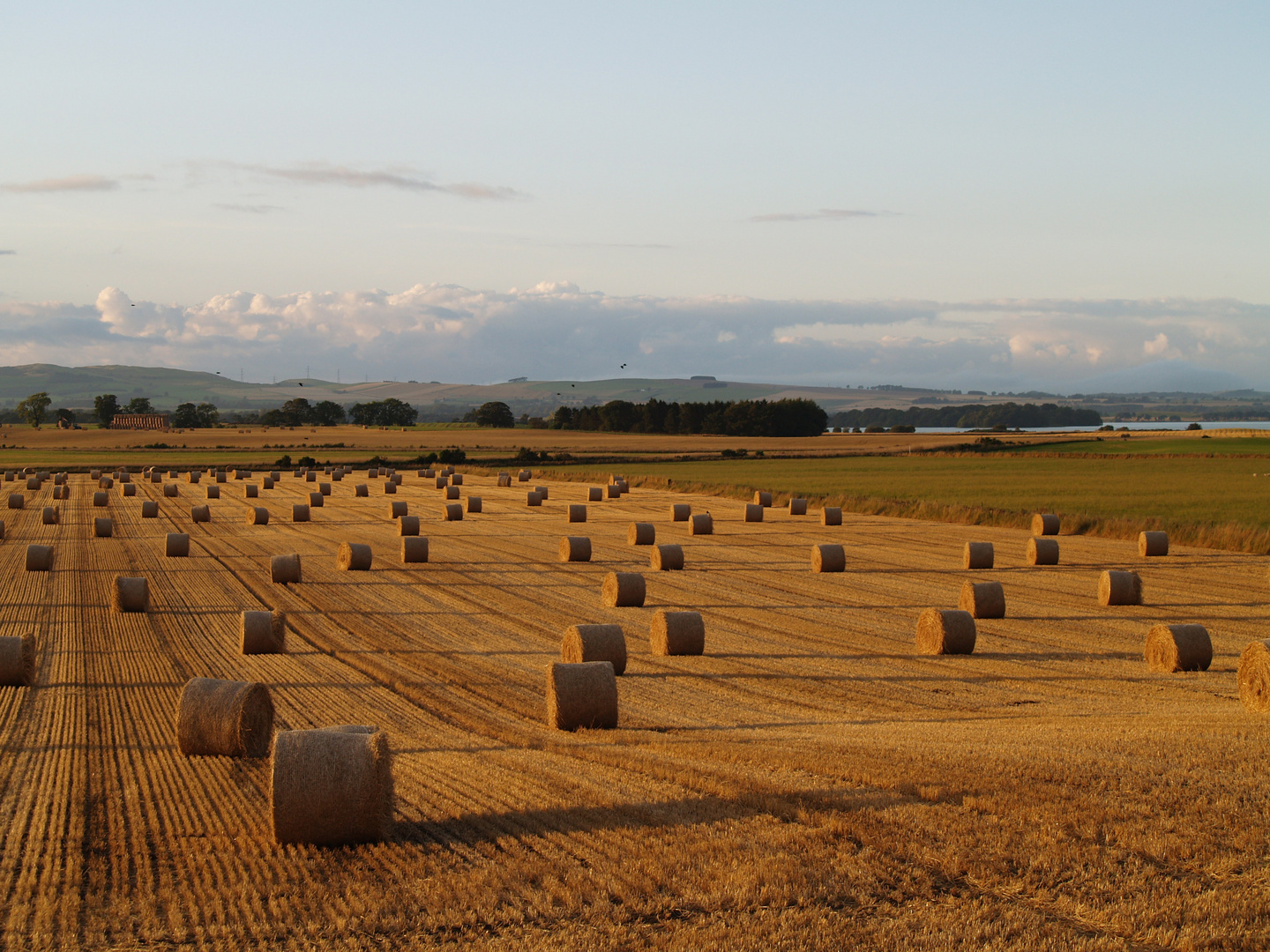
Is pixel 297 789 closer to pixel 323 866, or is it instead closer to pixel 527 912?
pixel 323 866

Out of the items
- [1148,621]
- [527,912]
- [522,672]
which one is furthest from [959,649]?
[527,912]

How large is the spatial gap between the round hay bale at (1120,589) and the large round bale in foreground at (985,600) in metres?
2.14

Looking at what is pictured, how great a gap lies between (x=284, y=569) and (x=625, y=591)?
7168mm

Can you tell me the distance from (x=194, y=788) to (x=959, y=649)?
31.4ft

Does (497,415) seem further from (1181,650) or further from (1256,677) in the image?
(1256,677)

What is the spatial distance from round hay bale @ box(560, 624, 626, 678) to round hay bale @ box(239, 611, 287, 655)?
13.7 ft

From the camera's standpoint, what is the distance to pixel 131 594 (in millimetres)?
18062

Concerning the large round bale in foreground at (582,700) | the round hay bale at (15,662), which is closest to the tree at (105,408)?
the round hay bale at (15,662)

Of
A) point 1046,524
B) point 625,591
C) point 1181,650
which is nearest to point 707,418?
point 1046,524

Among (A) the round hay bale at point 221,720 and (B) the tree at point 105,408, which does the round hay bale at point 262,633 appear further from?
(B) the tree at point 105,408

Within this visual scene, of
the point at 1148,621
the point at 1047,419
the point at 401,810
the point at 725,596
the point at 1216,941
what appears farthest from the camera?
the point at 1047,419

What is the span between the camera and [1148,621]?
1686 cm

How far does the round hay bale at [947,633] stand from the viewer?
14.5 m

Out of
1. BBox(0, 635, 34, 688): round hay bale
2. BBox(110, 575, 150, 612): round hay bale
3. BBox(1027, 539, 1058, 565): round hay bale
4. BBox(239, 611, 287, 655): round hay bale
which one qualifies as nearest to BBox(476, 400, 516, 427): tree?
BBox(1027, 539, 1058, 565): round hay bale
